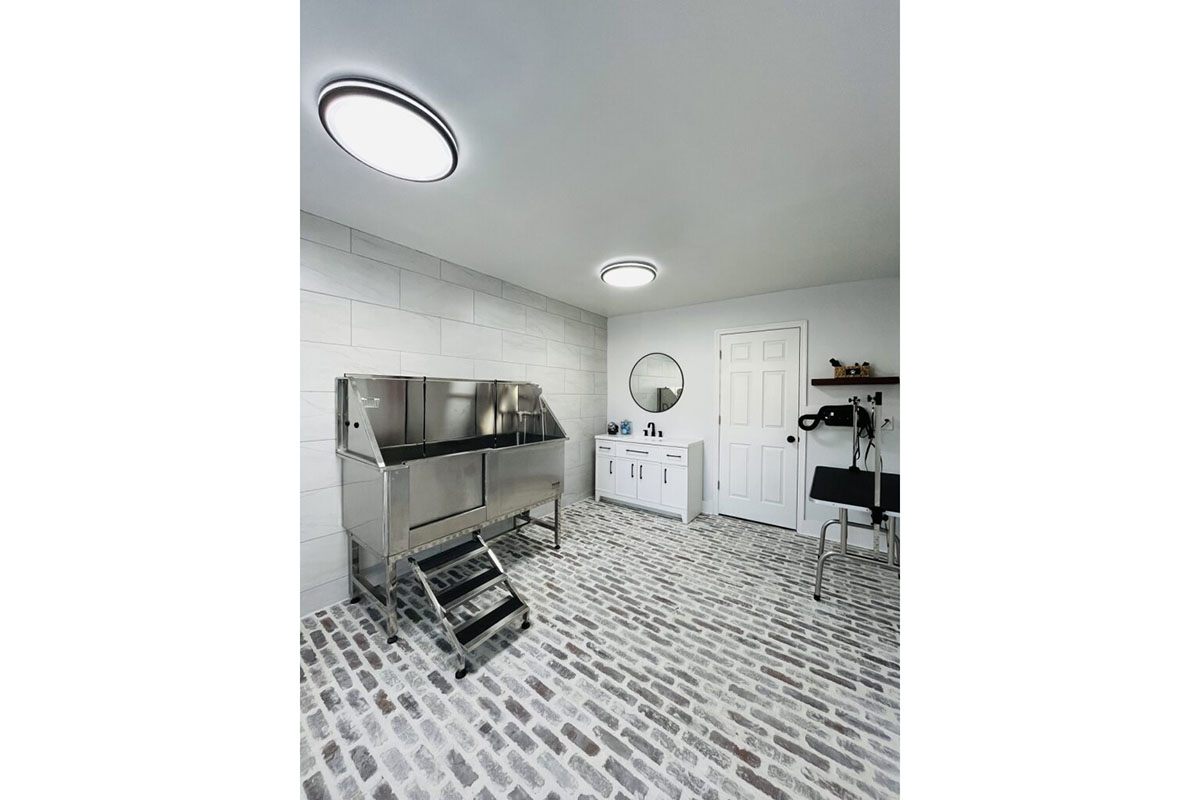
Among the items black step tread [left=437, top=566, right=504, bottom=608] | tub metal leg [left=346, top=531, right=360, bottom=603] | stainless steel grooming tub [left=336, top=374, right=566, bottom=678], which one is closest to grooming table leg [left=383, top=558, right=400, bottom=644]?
stainless steel grooming tub [left=336, top=374, right=566, bottom=678]

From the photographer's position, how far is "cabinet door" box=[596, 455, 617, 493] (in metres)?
3.78

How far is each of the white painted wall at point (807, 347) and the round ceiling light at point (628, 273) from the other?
1.06 m

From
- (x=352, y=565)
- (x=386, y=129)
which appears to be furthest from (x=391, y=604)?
(x=386, y=129)

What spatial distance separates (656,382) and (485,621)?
9.07 feet

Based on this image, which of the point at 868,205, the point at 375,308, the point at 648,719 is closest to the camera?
the point at 648,719

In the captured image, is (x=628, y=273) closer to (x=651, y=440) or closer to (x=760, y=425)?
(x=651, y=440)

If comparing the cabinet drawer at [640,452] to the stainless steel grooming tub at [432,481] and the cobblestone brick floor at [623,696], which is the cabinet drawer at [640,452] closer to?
the stainless steel grooming tub at [432,481]

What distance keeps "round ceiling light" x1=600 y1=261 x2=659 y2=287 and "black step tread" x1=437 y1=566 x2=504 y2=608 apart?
2135 mm

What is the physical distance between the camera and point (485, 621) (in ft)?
5.92

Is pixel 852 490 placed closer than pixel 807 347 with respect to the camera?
Yes
